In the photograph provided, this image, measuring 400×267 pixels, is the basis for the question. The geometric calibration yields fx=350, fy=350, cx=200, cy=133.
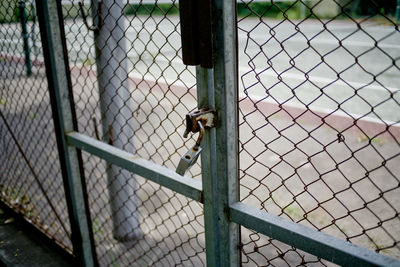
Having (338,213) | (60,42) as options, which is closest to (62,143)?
(60,42)

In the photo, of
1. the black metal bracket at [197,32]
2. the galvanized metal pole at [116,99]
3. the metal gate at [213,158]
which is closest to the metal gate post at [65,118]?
the metal gate at [213,158]

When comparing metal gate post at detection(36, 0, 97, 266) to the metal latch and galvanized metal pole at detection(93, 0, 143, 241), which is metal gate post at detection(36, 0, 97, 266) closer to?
galvanized metal pole at detection(93, 0, 143, 241)

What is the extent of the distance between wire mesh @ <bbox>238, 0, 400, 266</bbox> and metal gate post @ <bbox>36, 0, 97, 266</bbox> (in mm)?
900

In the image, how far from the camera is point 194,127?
109 centimetres

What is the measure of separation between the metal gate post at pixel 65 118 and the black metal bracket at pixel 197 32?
0.88m

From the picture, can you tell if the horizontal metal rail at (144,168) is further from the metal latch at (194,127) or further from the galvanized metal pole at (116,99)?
the galvanized metal pole at (116,99)

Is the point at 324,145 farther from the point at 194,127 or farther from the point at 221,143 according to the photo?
the point at 194,127

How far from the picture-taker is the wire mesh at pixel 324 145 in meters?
1.17

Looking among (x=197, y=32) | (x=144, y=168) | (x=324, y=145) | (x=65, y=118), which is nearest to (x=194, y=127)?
(x=197, y=32)

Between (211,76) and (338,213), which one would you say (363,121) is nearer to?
(338,213)

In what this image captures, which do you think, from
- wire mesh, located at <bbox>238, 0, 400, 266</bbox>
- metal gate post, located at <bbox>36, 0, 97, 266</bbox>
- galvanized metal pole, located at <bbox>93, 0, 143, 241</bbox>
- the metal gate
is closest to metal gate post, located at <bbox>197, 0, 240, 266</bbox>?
the metal gate

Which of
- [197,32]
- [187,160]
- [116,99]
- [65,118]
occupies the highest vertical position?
[197,32]

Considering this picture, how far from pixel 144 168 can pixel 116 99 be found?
117 cm

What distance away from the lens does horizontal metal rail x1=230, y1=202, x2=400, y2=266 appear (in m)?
0.94
